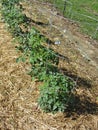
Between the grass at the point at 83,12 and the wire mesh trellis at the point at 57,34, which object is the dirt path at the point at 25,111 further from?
the grass at the point at 83,12

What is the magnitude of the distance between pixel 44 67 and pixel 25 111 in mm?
972

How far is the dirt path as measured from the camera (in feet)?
18.2

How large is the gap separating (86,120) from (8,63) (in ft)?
6.62

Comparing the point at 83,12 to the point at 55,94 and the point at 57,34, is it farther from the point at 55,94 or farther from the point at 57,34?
the point at 55,94

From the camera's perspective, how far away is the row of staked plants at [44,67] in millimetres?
5637

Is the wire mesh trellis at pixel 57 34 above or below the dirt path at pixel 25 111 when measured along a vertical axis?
below

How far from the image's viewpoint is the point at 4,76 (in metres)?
6.55

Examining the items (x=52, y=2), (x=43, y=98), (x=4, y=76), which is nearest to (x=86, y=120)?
(x=43, y=98)

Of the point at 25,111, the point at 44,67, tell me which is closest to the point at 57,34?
the point at 44,67

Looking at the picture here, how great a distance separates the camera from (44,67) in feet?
20.9

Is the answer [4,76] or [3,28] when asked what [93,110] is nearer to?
[4,76]

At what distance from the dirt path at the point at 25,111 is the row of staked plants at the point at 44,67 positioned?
0.58ft

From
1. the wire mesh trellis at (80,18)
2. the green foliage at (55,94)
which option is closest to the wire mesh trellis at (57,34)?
the wire mesh trellis at (80,18)

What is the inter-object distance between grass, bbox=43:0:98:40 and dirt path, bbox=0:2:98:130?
6737mm
